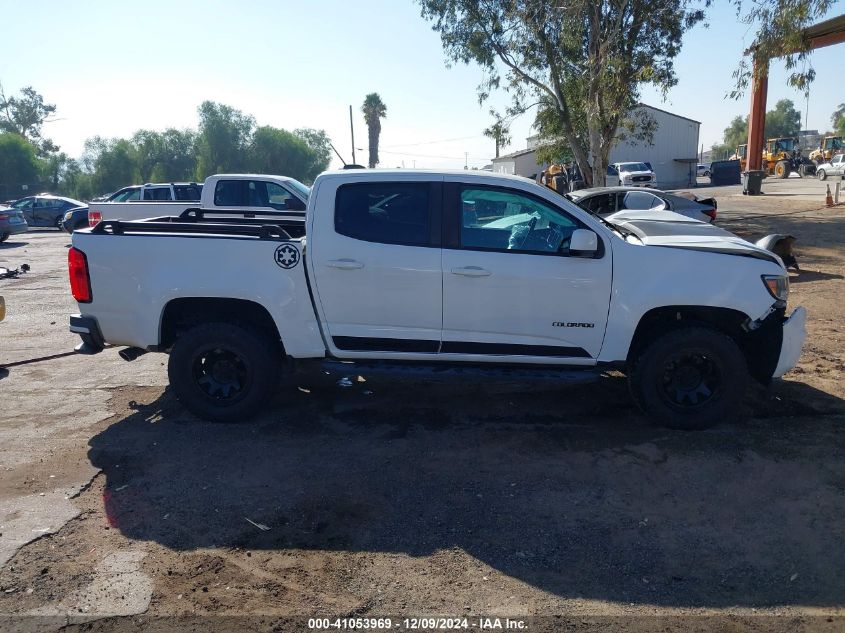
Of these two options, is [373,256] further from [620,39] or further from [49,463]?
[620,39]

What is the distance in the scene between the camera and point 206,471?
15.8 ft

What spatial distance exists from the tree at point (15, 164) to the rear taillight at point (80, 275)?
55.0 m

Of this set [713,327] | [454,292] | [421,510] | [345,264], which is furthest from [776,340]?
[345,264]

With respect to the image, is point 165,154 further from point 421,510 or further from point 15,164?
point 421,510

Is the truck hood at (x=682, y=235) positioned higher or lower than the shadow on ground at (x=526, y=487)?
higher

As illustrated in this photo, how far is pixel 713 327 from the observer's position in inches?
209

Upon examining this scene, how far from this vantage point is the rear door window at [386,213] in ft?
17.2

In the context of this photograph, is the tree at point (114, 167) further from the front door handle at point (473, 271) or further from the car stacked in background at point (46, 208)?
the front door handle at point (473, 271)

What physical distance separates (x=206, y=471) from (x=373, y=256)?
197 centimetres

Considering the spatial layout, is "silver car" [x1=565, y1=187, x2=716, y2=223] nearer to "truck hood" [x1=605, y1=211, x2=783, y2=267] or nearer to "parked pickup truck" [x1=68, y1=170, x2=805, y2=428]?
"truck hood" [x1=605, y1=211, x2=783, y2=267]

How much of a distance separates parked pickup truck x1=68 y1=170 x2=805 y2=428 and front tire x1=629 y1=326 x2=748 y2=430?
1 centimetres

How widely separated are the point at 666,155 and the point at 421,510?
187ft

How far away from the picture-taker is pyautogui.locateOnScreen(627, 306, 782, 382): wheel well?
524 cm

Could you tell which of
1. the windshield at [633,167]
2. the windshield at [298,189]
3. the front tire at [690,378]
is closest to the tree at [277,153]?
the windshield at [633,167]
